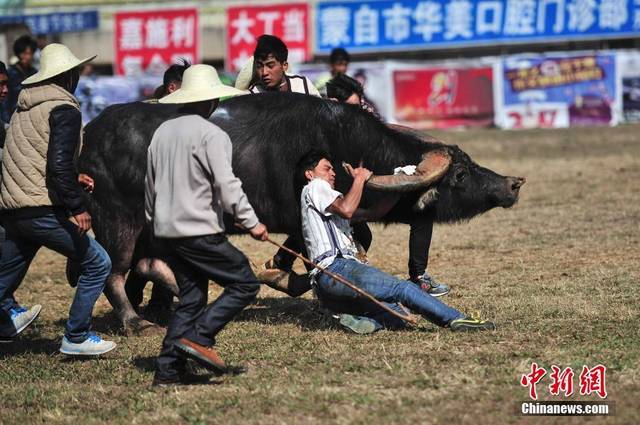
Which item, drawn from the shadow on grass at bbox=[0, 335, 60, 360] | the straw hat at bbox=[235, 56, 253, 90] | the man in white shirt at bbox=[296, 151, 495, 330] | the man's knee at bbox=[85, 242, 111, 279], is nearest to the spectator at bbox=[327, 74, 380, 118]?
the straw hat at bbox=[235, 56, 253, 90]

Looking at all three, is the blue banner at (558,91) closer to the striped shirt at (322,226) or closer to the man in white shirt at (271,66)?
the man in white shirt at (271,66)

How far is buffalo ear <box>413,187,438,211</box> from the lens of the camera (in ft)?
26.6

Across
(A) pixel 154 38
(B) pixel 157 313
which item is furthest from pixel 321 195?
(A) pixel 154 38

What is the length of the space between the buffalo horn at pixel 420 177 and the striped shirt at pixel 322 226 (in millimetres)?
558

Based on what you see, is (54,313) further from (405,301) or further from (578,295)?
(578,295)

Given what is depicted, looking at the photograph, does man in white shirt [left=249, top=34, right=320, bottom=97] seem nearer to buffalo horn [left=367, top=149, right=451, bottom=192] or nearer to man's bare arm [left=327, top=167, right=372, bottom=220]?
buffalo horn [left=367, top=149, right=451, bottom=192]

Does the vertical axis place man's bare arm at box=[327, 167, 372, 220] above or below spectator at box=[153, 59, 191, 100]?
below

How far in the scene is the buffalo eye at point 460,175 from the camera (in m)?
8.20

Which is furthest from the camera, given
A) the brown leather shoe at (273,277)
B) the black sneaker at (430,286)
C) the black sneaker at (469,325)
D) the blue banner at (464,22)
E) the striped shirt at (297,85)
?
the blue banner at (464,22)

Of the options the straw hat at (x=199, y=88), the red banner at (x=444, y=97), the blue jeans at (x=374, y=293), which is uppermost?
the straw hat at (x=199, y=88)

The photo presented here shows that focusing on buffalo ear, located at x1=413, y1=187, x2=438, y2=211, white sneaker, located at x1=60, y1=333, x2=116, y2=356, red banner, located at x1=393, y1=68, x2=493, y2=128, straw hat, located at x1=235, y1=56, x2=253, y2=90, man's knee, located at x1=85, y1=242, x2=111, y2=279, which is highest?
straw hat, located at x1=235, y1=56, x2=253, y2=90

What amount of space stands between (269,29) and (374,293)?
88.8 ft

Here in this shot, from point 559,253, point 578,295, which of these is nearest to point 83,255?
point 578,295

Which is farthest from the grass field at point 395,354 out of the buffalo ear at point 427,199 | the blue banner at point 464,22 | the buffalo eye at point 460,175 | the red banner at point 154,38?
the red banner at point 154,38
